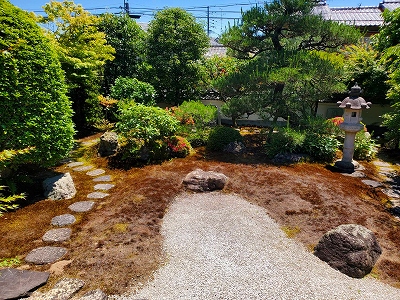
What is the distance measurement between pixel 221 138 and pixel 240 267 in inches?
205

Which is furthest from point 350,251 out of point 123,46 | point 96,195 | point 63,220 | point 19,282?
point 123,46

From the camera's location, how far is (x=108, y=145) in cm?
749

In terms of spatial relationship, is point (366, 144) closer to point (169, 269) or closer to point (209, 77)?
point (209, 77)

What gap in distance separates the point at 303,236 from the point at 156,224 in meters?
2.33

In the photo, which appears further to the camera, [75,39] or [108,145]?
[75,39]

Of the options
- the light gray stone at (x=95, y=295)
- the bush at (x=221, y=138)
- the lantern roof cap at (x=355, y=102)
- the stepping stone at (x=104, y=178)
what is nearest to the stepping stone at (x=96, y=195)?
the stepping stone at (x=104, y=178)

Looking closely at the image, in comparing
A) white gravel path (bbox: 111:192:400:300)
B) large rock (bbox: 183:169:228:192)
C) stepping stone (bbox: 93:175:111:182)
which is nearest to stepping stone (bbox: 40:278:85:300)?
white gravel path (bbox: 111:192:400:300)

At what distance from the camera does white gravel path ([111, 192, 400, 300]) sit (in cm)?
295

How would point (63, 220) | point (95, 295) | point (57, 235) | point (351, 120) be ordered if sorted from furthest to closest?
point (351, 120) < point (63, 220) < point (57, 235) < point (95, 295)

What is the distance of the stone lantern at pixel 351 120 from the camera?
671 centimetres

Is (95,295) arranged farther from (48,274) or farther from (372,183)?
(372,183)

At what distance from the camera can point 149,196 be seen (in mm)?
5164

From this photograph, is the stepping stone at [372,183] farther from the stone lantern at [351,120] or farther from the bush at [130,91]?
the bush at [130,91]

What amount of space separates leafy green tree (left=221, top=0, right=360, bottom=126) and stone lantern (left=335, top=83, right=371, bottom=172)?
0.98 m
